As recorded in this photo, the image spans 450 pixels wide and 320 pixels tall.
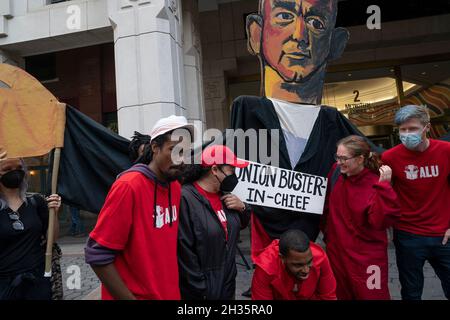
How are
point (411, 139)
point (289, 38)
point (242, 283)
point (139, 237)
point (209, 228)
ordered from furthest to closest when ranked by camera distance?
point (242, 283) → point (289, 38) → point (411, 139) → point (209, 228) → point (139, 237)

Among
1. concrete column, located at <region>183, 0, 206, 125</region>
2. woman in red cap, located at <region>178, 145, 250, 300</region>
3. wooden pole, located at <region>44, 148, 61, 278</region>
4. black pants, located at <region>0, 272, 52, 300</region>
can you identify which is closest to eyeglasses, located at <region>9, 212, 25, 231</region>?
wooden pole, located at <region>44, 148, 61, 278</region>

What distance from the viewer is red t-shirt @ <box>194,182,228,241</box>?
228 cm

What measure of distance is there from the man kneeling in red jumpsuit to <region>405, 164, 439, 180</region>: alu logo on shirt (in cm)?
108

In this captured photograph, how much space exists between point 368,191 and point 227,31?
8563 mm

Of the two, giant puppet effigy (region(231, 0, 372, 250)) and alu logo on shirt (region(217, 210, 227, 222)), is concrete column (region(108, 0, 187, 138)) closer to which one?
giant puppet effigy (region(231, 0, 372, 250))

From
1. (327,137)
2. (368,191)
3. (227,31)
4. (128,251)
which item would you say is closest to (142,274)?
(128,251)

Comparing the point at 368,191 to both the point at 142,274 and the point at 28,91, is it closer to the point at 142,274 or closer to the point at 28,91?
the point at 142,274

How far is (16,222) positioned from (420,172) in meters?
3.13

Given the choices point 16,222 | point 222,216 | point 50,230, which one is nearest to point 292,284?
point 222,216

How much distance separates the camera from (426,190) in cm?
277

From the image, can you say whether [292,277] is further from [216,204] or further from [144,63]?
[144,63]

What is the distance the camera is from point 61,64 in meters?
11.9

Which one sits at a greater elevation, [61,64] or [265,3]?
[61,64]

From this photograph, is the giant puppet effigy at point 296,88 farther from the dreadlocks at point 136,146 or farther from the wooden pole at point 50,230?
the wooden pole at point 50,230
